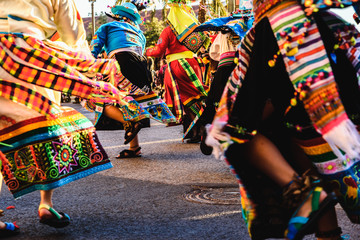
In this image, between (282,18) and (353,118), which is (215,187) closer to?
(353,118)

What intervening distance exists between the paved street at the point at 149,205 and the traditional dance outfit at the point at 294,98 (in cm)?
94

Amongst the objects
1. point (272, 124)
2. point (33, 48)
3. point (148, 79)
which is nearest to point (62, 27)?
point (33, 48)

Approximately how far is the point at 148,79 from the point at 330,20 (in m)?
4.37

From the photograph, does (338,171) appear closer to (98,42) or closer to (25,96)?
(25,96)

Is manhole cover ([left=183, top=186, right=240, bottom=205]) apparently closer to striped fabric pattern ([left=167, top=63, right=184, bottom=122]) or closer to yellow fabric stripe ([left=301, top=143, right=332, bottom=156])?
yellow fabric stripe ([left=301, top=143, right=332, bottom=156])

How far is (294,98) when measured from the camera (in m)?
2.11

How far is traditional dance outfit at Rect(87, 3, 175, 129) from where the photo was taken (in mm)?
6281

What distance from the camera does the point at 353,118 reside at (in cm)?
230

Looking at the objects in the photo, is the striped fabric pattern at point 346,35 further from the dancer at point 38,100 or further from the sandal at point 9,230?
the sandal at point 9,230

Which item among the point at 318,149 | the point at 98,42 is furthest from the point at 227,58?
the point at 318,149

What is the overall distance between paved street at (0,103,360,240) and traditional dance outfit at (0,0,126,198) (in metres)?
0.41

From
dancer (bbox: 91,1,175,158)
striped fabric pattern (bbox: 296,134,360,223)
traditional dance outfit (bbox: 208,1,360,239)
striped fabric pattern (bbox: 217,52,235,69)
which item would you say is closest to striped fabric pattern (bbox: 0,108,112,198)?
traditional dance outfit (bbox: 208,1,360,239)

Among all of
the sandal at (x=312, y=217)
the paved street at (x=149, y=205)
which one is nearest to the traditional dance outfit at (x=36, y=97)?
the paved street at (x=149, y=205)

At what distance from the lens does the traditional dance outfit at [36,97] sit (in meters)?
3.16
